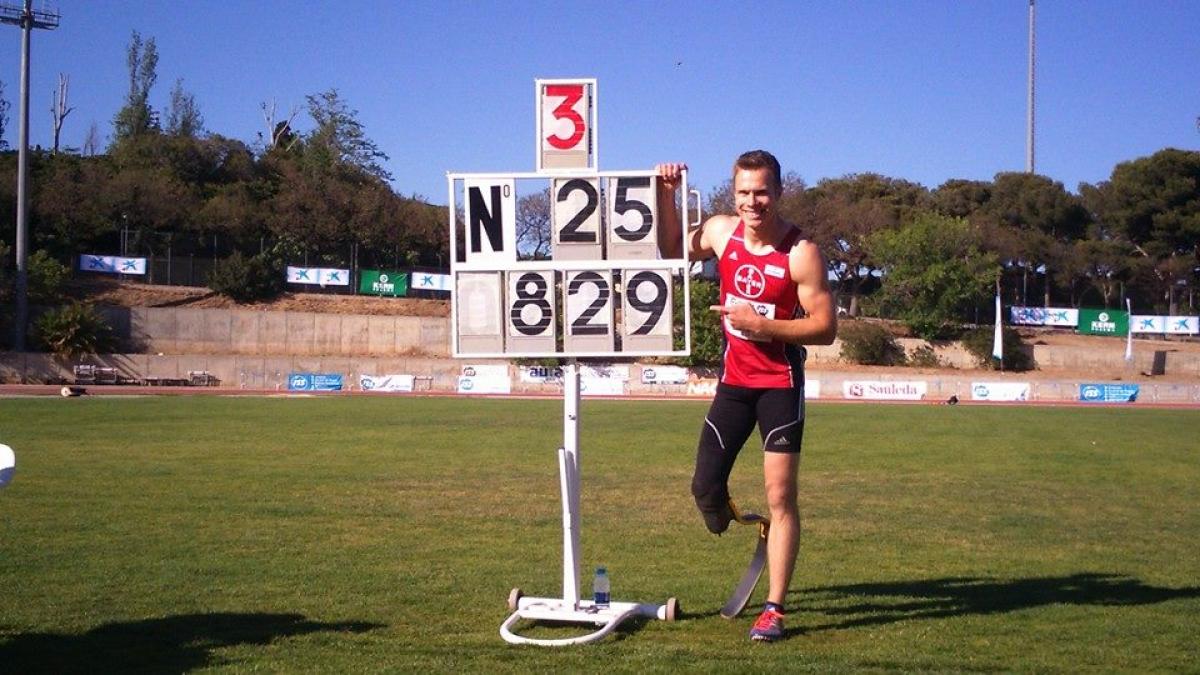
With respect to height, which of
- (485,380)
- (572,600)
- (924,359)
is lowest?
(485,380)

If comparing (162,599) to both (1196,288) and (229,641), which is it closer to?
(229,641)

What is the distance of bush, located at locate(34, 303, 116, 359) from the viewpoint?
4947cm

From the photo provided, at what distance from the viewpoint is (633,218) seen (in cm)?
627

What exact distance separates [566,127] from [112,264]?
187 feet

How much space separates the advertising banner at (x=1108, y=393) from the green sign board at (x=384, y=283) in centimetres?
3256

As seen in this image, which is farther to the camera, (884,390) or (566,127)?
(884,390)

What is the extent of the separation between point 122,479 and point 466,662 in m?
9.35

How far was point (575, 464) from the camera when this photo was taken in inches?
247

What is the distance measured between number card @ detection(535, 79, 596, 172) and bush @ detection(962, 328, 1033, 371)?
5393cm

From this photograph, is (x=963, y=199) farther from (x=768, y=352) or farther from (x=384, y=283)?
(x=768, y=352)

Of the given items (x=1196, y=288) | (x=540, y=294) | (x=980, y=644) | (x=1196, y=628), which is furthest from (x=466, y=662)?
(x=1196, y=288)

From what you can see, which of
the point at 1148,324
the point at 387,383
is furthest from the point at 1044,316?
the point at 387,383

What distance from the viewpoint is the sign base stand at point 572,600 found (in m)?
5.96

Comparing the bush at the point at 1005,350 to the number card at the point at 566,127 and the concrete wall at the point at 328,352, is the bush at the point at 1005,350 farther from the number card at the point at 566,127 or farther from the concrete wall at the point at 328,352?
the number card at the point at 566,127
